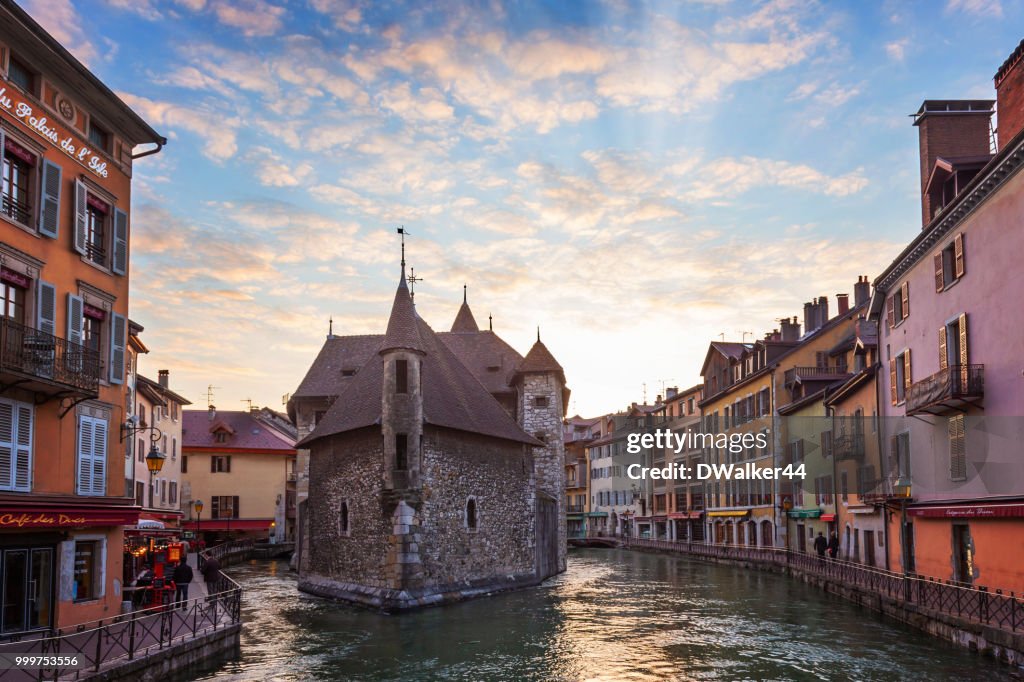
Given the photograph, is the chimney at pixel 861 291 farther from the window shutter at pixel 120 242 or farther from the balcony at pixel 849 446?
the window shutter at pixel 120 242

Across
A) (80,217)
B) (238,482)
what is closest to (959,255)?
(80,217)

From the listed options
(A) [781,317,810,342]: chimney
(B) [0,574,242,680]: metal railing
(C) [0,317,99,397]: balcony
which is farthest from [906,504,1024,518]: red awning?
(A) [781,317,810,342]: chimney

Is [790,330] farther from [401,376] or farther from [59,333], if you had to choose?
[59,333]

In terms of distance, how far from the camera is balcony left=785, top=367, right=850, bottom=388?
46478 millimetres

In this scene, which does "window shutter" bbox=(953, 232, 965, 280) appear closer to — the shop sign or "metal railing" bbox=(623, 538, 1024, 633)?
"metal railing" bbox=(623, 538, 1024, 633)

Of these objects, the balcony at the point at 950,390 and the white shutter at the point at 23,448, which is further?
the balcony at the point at 950,390

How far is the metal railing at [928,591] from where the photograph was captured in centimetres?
1834

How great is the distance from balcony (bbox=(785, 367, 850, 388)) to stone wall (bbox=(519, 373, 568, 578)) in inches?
504

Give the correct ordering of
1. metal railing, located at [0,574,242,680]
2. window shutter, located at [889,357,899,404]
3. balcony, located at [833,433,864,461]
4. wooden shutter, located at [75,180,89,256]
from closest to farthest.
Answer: metal railing, located at [0,574,242,680] → wooden shutter, located at [75,180,89,256] → window shutter, located at [889,357,899,404] → balcony, located at [833,433,864,461]

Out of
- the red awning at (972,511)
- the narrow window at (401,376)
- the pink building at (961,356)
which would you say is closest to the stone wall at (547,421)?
the narrow window at (401,376)

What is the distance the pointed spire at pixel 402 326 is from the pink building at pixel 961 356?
52.0 ft

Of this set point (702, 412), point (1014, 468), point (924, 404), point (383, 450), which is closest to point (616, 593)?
point (383, 450)

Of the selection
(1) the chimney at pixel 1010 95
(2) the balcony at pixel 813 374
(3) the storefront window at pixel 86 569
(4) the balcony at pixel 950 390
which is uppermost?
(1) the chimney at pixel 1010 95

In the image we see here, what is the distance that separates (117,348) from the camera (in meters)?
20.5
